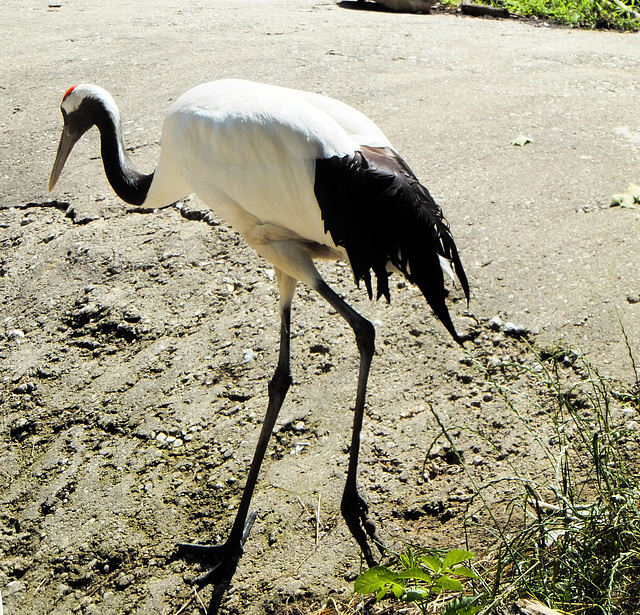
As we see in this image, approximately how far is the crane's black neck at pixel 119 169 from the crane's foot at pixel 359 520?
157 centimetres

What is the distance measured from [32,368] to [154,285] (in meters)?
0.70

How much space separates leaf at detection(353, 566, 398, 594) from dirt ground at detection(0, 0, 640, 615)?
0.54 metres

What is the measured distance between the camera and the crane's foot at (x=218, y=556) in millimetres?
2666

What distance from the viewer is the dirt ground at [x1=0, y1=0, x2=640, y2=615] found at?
2.78 metres

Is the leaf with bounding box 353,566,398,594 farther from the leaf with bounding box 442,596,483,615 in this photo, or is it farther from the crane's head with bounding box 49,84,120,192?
the crane's head with bounding box 49,84,120,192

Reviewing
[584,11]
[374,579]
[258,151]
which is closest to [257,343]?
[258,151]

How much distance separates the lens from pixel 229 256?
3996mm

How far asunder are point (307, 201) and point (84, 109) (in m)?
1.43

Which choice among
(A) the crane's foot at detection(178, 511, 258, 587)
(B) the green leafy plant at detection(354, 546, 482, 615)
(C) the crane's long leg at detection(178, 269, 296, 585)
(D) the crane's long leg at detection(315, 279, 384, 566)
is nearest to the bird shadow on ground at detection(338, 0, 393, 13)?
(C) the crane's long leg at detection(178, 269, 296, 585)

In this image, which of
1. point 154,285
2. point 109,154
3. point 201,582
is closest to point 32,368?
point 154,285

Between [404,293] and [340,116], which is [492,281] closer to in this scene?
[404,293]

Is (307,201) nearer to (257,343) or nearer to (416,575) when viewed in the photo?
(257,343)

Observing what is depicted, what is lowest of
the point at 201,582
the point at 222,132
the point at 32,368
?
the point at 201,582

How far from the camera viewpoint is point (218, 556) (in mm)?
2746
